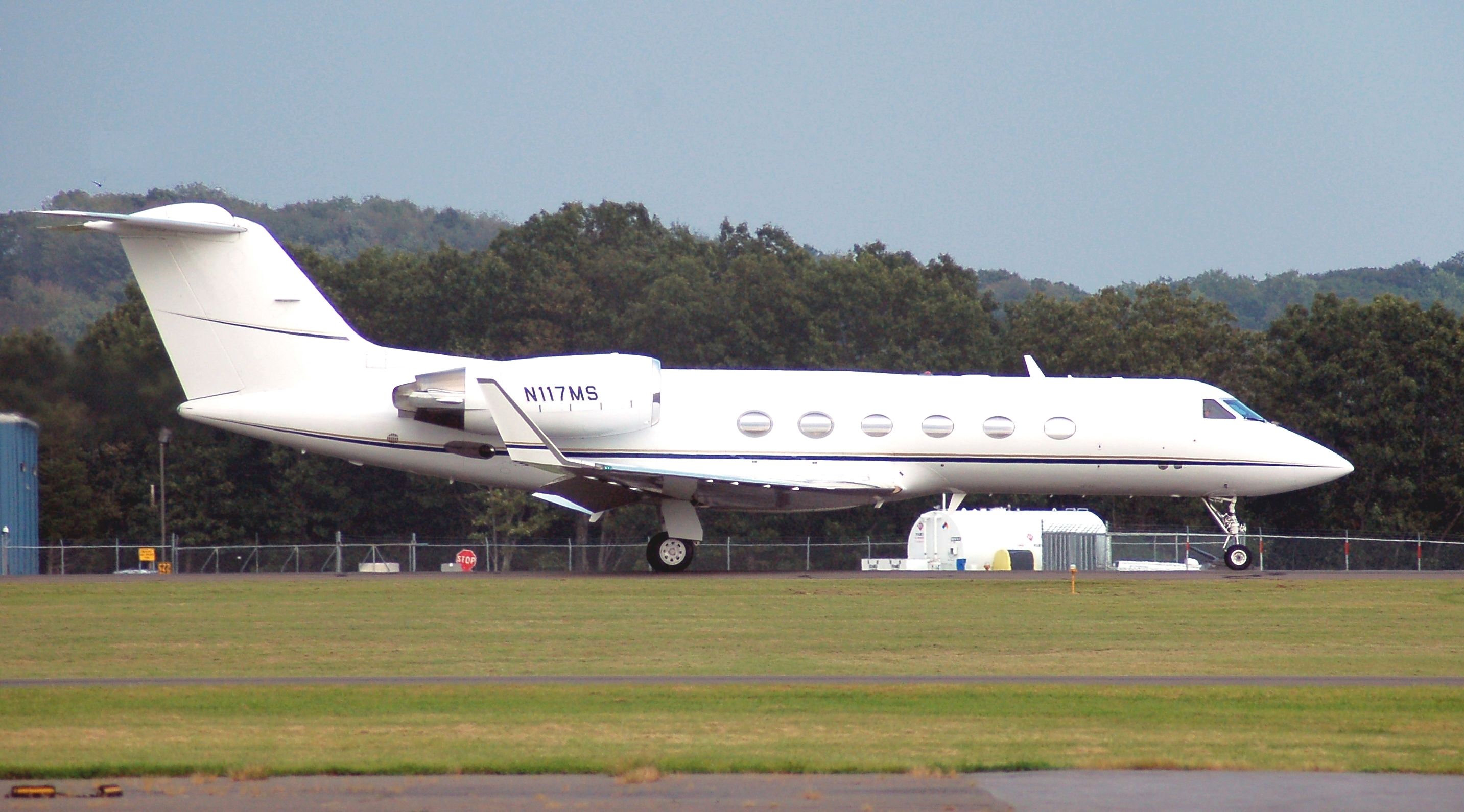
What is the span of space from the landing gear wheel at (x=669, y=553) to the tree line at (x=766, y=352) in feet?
42.3

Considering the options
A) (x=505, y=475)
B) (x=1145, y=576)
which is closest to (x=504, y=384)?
(x=505, y=475)

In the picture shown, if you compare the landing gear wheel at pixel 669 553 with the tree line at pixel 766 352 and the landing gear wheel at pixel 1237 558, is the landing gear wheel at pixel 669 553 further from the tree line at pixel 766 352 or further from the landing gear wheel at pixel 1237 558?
the tree line at pixel 766 352

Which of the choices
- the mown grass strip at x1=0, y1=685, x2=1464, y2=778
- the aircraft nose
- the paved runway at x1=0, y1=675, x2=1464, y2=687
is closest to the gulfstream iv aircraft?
the aircraft nose

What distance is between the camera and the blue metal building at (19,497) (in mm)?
30188

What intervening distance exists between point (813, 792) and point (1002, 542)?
26.9 m

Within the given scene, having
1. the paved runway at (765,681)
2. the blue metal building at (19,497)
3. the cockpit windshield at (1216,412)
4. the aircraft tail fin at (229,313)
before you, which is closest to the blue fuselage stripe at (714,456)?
the aircraft tail fin at (229,313)

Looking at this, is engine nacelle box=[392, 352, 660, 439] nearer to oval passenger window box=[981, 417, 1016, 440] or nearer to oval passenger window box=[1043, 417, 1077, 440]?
oval passenger window box=[981, 417, 1016, 440]

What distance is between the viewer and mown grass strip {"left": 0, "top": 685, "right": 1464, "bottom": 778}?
874 centimetres

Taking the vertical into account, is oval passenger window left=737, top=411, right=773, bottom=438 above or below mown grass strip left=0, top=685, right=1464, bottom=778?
above

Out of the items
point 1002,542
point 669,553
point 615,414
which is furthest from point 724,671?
point 1002,542

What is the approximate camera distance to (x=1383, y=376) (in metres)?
43.5

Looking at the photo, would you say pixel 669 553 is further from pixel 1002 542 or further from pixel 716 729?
pixel 716 729

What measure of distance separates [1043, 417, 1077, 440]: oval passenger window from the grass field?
3.09 meters

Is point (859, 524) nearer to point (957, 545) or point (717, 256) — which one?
point (957, 545)
